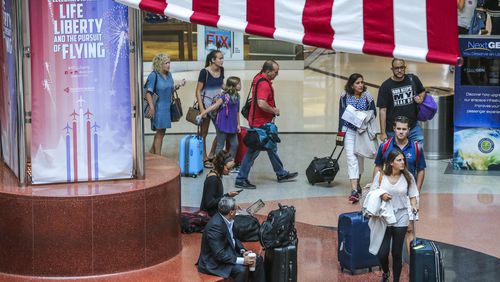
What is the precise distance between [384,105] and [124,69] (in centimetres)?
485

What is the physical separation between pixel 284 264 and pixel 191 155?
5.13 metres

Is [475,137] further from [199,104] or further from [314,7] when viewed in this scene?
[314,7]

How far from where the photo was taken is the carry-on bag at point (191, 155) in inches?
514

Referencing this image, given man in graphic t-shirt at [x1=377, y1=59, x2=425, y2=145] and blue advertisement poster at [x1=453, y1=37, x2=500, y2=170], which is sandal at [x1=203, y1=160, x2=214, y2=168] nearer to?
man in graphic t-shirt at [x1=377, y1=59, x2=425, y2=145]

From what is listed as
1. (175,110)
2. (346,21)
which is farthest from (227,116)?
(346,21)

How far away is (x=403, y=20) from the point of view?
278cm

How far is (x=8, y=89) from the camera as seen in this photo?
26.1 feet

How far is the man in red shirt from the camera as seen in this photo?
12.3 meters

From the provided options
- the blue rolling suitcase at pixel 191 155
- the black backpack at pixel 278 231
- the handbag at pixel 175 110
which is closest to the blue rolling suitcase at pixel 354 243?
the black backpack at pixel 278 231

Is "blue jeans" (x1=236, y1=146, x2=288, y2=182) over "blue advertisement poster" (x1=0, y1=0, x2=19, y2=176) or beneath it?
beneath

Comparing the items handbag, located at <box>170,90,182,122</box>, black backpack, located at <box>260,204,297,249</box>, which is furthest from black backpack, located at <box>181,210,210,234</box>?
handbag, located at <box>170,90,182,122</box>

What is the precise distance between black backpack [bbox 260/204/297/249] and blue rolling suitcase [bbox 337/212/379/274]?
0.93 meters

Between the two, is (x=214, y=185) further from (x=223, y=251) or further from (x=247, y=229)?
(x=223, y=251)

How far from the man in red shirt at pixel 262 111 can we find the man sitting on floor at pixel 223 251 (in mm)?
4564
